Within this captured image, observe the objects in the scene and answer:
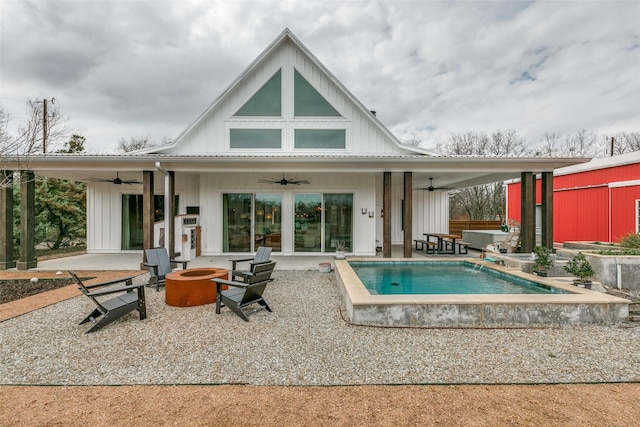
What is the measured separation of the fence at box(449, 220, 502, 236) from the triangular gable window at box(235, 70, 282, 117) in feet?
35.6

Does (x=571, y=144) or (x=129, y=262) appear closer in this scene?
(x=129, y=262)

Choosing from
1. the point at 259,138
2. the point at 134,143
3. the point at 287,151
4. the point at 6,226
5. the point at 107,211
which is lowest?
the point at 6,226

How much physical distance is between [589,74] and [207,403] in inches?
895

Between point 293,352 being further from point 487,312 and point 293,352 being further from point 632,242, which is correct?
point 632,242

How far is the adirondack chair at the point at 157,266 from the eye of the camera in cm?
592

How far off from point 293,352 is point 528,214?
819 cm

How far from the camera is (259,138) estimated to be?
10250mm

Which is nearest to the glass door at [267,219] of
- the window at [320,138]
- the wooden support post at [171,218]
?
the window at [320,138]

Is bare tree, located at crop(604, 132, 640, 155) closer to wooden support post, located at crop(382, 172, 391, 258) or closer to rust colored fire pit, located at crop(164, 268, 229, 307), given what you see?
wooden support post, located at crop(382, 172, 391, 258)

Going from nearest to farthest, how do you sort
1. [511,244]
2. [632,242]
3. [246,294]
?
[246,294]
[632,242]
[511,244]

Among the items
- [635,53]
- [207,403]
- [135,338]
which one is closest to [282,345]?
[207,403]

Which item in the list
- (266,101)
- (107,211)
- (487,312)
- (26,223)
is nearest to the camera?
(487,312)

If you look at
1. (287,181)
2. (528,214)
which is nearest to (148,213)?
(287,181)

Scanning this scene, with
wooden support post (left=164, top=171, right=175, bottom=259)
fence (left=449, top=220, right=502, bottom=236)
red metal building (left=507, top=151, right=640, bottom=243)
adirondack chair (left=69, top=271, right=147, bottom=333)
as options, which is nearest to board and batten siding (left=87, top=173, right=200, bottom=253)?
wooden support post (left=164, top=171, right=175, bottom=259)
